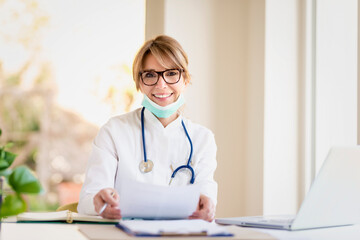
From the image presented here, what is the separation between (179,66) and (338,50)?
51.4 inches

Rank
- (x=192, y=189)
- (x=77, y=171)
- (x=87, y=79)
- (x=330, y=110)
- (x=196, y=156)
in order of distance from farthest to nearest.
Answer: (x=77, y=171), (x=87, y=79), (x=330, y=110), (x=196, y=156), (x=192, y=189)

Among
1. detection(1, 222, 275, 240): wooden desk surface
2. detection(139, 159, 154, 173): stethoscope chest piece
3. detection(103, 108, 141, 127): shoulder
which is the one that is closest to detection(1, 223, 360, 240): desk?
detection(1, 222, 275, 240): wooden desk surface

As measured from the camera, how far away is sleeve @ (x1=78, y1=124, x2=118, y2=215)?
1.95 m

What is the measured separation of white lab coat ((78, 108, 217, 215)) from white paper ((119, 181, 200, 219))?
0.53 metres

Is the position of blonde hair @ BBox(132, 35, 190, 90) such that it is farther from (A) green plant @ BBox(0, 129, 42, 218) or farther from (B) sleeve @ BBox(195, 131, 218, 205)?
(A) green plant @ BBox(0, 129, 42, 218)

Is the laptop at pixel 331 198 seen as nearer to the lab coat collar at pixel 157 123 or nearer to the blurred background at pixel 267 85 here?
the lab coat collar at pixel 157 123

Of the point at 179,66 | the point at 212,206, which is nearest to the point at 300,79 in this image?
the point at 179,66

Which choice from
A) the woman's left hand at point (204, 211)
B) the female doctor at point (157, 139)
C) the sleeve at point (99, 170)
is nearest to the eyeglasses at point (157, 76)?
the female doctor at point (157, 139)

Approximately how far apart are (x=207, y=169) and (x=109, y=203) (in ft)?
2.17

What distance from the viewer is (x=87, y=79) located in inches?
238

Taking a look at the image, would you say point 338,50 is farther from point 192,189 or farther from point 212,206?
point 192,189

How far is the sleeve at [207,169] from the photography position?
6.84 feet

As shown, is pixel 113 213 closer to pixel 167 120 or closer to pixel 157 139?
pixel 157 139

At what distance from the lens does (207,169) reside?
7.19 ft
